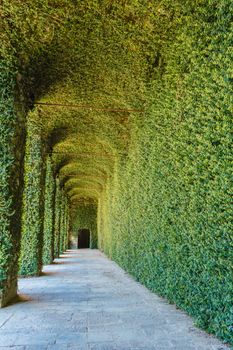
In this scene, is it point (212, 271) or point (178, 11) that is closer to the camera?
point (212, 271)

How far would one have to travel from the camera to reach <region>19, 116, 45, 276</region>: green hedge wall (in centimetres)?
996

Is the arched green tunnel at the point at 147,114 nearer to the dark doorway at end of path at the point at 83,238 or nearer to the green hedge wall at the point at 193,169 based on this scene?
the green hedge wall at the point at 193,169

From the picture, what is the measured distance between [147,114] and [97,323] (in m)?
4.77

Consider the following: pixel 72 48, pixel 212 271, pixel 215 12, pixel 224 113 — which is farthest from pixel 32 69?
pixel 212 271

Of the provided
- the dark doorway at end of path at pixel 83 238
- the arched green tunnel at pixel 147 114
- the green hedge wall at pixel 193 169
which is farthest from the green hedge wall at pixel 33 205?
the dark doorway at end of path at pixel 83 238

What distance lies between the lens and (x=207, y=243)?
4371 mm

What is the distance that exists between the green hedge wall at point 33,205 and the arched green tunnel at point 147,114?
0.03 m

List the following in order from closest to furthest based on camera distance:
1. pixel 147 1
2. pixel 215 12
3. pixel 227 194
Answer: pixel 227 194, pixel 215 12, pixel 147 1

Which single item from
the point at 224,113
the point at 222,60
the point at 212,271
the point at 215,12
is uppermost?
the point at 215,12

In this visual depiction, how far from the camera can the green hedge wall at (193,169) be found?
3.92m

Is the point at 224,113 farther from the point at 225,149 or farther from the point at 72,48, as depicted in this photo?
the point at 72,48

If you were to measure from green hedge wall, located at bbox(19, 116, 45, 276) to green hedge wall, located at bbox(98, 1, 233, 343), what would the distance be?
11.4ft

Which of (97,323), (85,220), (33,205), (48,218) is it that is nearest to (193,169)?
(97,323)

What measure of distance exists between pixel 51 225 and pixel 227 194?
1162 centimetres
